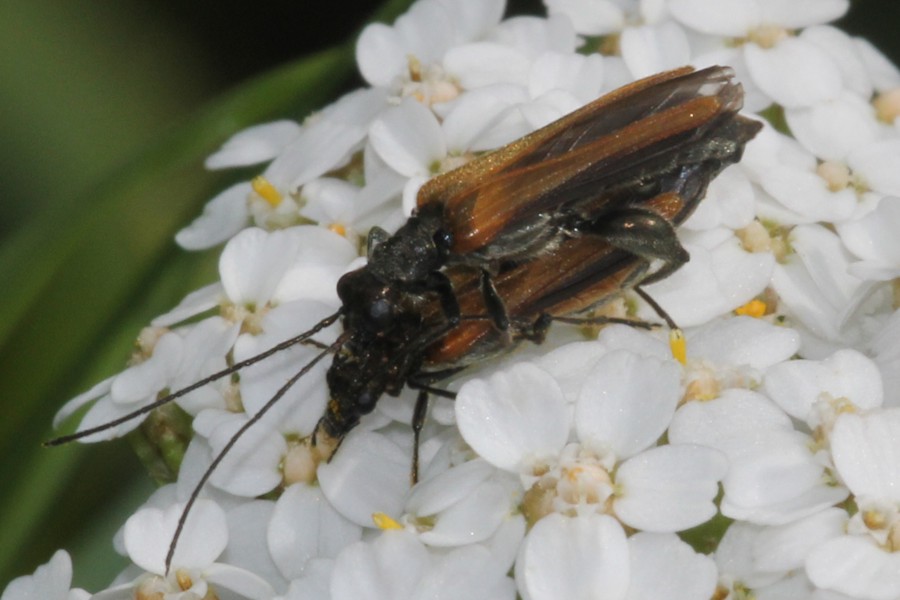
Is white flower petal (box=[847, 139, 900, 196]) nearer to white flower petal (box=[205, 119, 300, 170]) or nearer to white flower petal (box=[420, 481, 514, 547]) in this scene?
white flower petal (box=[420, 481, 514, 547])

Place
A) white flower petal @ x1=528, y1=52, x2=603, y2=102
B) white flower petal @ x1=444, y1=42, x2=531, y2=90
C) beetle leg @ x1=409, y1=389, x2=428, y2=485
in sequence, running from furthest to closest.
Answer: white flower petal @ x1=444, y1=42, x2=531, y2=90 → white flower petal @ x1=528, y1=52, x2=603, y2=102 → beetle leg @ x1=409, y1=389, x2=428, y2=485

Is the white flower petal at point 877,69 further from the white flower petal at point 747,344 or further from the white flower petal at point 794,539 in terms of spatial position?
the white flower petal at point 794,539

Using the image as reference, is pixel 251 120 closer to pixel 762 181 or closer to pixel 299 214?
pixel 299 214

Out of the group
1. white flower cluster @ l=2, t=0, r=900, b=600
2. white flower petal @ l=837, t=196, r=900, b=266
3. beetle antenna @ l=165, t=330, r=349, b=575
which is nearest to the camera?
white flower cluster @ l=2, t=0, r=900, b=600

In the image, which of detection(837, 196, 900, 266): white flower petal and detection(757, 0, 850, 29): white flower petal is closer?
detection(837, 196, 900, 266): white flower petal

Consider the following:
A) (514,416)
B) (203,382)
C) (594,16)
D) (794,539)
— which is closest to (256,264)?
(203,382)

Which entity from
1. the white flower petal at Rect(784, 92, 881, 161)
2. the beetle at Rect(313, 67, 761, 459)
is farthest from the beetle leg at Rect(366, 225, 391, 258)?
the white flower petal at Rect(784, 92, 881, 161)

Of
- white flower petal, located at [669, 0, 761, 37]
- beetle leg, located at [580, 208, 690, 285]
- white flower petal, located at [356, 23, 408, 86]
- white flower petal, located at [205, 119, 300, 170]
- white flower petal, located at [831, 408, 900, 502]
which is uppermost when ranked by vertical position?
white flower petal, located at [356, 23, 408, 86]

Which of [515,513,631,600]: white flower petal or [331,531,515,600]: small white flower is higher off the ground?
[331,531,515,600]: small white flower
